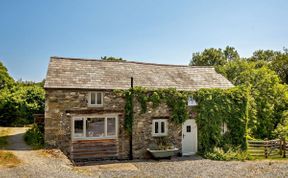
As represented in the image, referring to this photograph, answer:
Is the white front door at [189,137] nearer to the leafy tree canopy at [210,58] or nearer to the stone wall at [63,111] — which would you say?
the stone wall at [63,111]

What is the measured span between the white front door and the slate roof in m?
2.63

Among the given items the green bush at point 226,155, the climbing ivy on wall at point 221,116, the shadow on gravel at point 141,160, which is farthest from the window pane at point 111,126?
the green bush at point 226,155

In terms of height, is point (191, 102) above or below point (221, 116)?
above

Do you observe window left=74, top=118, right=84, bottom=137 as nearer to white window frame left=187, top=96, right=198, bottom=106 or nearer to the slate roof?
the slate roof

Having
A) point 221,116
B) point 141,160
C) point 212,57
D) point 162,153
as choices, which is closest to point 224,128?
point 221,116

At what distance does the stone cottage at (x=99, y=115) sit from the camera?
14979mm

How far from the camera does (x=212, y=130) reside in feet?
58.6

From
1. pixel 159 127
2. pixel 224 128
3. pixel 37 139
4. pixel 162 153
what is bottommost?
pixel 162 153

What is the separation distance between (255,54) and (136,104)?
155 ft

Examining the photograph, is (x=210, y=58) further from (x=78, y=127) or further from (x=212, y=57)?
(x=78, y=127)

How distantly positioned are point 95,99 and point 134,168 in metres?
5.04

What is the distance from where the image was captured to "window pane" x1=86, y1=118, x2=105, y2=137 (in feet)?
51.7

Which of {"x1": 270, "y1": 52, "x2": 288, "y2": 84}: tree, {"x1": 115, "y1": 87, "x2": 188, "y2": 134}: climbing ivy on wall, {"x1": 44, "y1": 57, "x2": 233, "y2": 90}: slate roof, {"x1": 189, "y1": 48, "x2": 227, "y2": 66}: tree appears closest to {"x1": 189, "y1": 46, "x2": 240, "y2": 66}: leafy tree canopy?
{"x1": 189, "y1": 48, "x2": 227, "y2": 66}: tree

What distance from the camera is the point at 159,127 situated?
16953 millimetres
